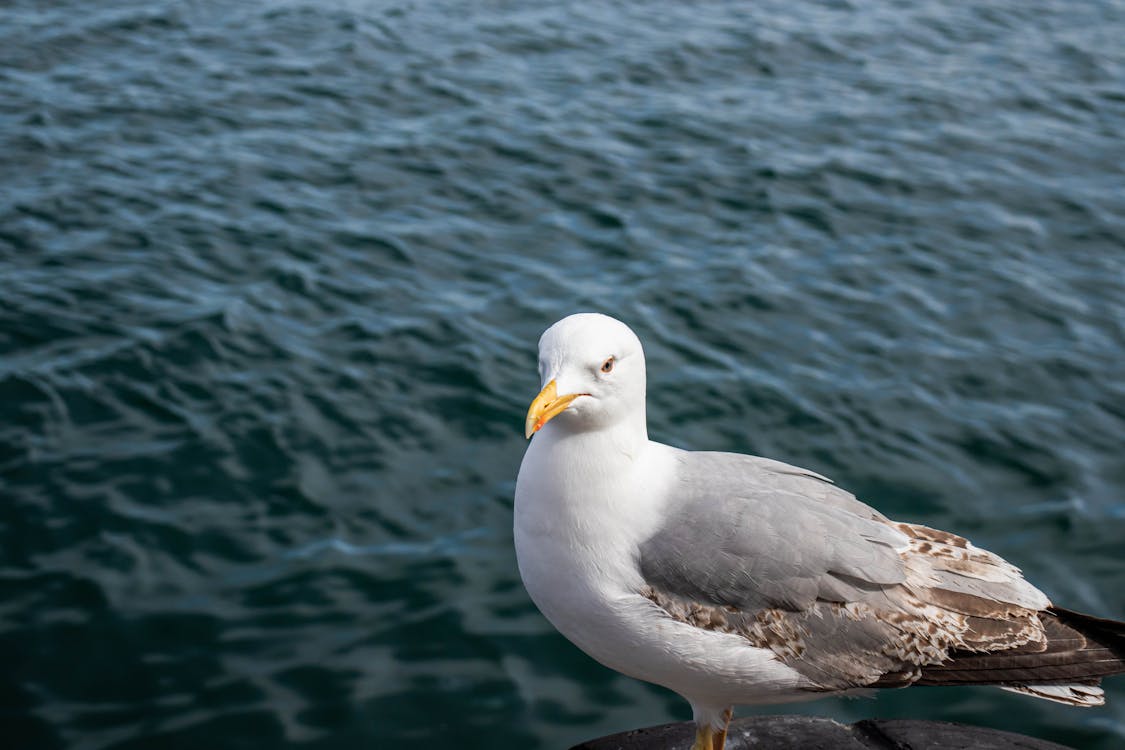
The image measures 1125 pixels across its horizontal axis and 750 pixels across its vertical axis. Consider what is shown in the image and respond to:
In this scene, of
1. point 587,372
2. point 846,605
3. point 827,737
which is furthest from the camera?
point 827,737

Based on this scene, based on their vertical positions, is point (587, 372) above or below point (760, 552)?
above

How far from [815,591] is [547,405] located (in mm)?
1191

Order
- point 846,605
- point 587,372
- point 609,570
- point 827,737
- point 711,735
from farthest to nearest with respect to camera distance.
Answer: point 827,737 → point 711,735 → point 846,605 → point 609,570 → point 587,372

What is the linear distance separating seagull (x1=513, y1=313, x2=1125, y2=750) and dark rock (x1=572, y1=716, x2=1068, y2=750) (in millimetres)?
556

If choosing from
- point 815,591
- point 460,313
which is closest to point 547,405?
point 815,591

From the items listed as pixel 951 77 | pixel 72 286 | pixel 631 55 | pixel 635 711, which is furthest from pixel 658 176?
pixel 635 711

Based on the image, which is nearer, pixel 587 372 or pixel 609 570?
pixel 587 372

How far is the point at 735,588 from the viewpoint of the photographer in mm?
4125

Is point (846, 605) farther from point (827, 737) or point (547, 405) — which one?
point (547, 405)

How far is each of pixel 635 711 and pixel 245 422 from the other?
3.03 m

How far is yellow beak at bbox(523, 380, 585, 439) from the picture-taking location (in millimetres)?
3701

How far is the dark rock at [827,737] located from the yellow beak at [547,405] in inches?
68.2

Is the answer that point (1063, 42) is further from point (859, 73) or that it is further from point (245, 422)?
point (245, 422)

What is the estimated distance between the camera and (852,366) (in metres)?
7.98
